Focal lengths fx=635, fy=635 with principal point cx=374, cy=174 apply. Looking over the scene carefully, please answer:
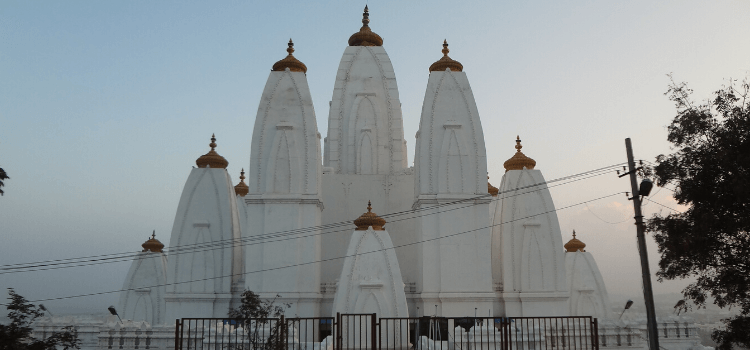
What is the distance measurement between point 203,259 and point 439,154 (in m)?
8.90

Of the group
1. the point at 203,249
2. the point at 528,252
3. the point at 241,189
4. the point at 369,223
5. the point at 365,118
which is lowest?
the point at 528,252

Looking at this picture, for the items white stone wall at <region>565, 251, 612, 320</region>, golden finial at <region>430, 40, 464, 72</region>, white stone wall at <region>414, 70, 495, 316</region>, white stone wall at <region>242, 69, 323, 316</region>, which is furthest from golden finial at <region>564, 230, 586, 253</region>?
white stone wall at <region>242, 69, 323, 316</region>

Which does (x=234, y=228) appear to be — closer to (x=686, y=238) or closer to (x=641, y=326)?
(x=641, y=326)

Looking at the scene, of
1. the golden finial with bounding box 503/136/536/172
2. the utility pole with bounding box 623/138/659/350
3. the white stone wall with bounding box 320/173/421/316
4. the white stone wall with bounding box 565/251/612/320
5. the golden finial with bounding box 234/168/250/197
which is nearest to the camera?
the utility pole with bounding box 623/138/659/350

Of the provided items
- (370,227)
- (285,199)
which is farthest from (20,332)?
(285,199)

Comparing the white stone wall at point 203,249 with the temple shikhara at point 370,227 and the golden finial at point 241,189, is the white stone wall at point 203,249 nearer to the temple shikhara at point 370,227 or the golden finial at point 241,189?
the temple shikhara at point 370,227

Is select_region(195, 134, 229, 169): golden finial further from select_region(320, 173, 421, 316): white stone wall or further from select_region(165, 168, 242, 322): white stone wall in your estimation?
select_region(320, 173, 421, 316): white stone wall

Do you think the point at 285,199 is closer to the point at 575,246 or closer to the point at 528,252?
the point at 528,252

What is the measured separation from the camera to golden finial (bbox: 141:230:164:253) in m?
26.6

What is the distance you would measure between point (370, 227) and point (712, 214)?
9.57m

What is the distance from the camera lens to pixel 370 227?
18.6m

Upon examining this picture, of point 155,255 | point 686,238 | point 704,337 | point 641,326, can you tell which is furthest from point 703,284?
point 704,337

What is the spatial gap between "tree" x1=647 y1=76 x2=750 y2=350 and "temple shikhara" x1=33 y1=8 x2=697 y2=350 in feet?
26.4

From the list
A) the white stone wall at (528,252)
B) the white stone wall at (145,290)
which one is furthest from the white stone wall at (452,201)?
the white stone wall at (145,290)
